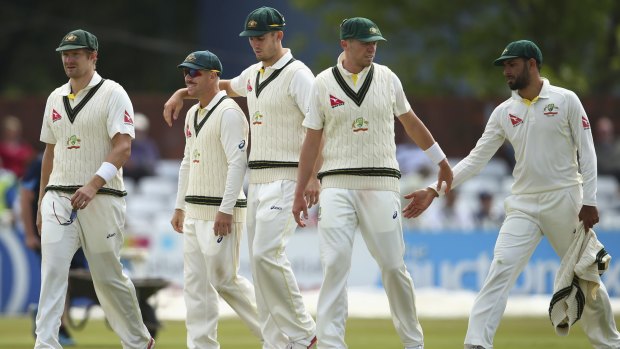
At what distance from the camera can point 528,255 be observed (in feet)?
34.1

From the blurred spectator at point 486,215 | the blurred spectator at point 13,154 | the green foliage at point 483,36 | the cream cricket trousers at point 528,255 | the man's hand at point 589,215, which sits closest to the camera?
the man's hand at point 589,215

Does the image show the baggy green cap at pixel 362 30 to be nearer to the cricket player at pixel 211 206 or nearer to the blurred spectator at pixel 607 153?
the cricket player at pixel 211 206

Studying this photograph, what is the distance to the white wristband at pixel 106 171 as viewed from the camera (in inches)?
392

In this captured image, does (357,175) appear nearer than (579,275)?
Yes

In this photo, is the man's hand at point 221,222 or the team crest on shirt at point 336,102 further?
the man's hand at point 221,222

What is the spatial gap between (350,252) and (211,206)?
1273mm

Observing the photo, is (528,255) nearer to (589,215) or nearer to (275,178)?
(589,215)

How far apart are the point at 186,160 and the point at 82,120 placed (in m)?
1.02

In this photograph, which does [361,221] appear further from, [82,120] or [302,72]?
[82,120]

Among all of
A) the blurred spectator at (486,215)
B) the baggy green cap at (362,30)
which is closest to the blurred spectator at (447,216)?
the blurred spectator at (486,215)

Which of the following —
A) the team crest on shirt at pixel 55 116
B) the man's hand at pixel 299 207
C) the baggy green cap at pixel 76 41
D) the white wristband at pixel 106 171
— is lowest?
the man's hand at pixel 299 207

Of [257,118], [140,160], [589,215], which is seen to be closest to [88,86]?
[257,118]

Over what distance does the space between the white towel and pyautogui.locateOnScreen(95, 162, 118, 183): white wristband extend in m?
3.40

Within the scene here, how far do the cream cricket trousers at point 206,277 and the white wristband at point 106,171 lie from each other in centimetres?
88
